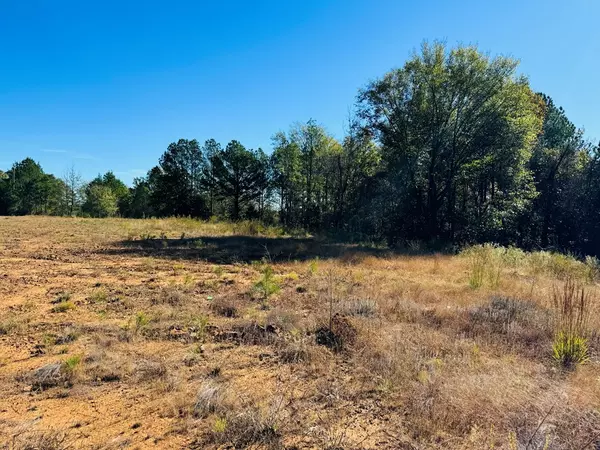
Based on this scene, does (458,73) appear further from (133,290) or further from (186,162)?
(186,162)

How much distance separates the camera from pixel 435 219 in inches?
811

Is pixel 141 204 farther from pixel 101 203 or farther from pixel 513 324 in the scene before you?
pixel 513 324

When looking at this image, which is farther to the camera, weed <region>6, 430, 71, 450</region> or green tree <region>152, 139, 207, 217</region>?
green tree <region>152, 139, 207, 217</region>

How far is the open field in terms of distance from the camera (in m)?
2.39

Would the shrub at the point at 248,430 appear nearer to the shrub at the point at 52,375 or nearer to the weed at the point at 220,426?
the weed at the point at 220,426

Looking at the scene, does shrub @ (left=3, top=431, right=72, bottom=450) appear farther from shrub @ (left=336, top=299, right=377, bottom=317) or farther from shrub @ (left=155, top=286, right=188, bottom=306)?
shrub @ (left=336, top=299, right=377, bottom=317)

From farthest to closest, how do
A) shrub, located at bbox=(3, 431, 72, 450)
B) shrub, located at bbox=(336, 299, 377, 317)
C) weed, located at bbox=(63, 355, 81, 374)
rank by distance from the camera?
shrub, located at bbox=(336, 299, 377, 317) < weed, located at bbox=(63, 355, 81, 374) < shrub, located at bbox=(3, 431, 72, 450)

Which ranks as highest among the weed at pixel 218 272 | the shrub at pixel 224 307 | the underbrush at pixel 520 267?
the underbrush at pixel 520 267

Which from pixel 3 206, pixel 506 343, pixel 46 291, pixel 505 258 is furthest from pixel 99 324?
pixel 3 206

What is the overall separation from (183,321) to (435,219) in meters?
18.8

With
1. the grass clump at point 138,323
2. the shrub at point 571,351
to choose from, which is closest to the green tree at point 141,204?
the grass clump at point 138,323

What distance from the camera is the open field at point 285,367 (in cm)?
239

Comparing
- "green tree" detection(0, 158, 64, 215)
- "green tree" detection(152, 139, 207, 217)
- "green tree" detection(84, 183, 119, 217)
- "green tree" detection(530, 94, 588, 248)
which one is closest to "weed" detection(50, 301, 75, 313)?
"green tree" detection(530, 94, 588, 248)

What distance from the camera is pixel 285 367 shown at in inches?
136
